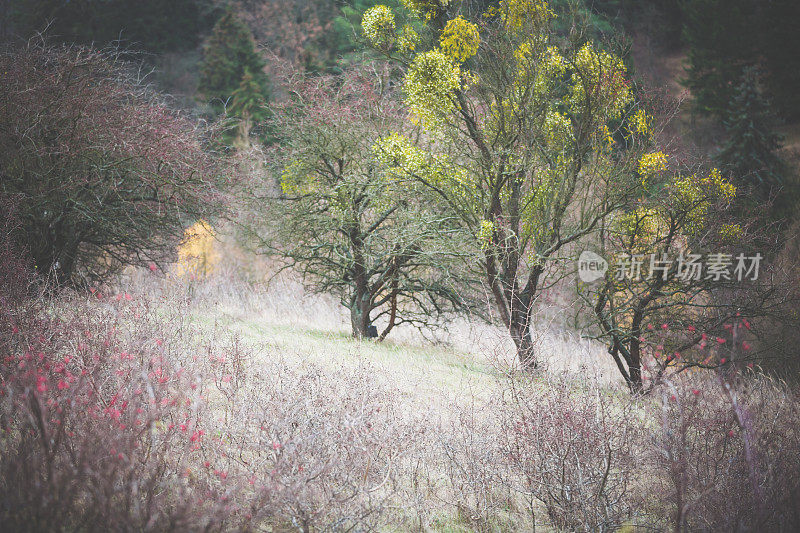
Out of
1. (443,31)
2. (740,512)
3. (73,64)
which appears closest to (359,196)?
(443,31)

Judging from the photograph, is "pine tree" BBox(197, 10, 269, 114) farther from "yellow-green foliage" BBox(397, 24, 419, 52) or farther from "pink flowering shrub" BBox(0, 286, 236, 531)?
"pink flowering shrub" BBox(0, 286, 236, 531)

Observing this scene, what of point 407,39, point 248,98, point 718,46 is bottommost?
point 407,39

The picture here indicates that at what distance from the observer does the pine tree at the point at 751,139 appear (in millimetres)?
19155

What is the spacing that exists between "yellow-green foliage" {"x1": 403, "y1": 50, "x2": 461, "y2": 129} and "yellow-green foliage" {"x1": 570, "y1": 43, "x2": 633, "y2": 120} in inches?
87.7

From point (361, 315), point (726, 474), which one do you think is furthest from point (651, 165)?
point (361, 315)

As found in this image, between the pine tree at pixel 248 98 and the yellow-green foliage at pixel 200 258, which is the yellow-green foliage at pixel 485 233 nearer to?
the yellow-green foliage at pixel 200 258

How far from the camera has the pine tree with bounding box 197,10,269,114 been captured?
2830cm

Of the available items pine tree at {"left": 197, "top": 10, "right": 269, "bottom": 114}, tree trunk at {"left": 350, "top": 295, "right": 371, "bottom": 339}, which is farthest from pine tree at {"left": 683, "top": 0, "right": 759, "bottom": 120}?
tree trunk at {"left": 350, "top": 295, "right": 371, "bottom": 339}

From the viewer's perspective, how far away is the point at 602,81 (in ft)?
30.9

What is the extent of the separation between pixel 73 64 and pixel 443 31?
633 centimetres

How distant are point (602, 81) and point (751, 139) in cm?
1372

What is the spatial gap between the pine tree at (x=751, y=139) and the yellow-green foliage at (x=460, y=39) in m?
13.9

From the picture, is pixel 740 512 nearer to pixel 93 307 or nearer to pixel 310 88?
pixel 93 307

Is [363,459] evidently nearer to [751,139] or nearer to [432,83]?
[432,83]
